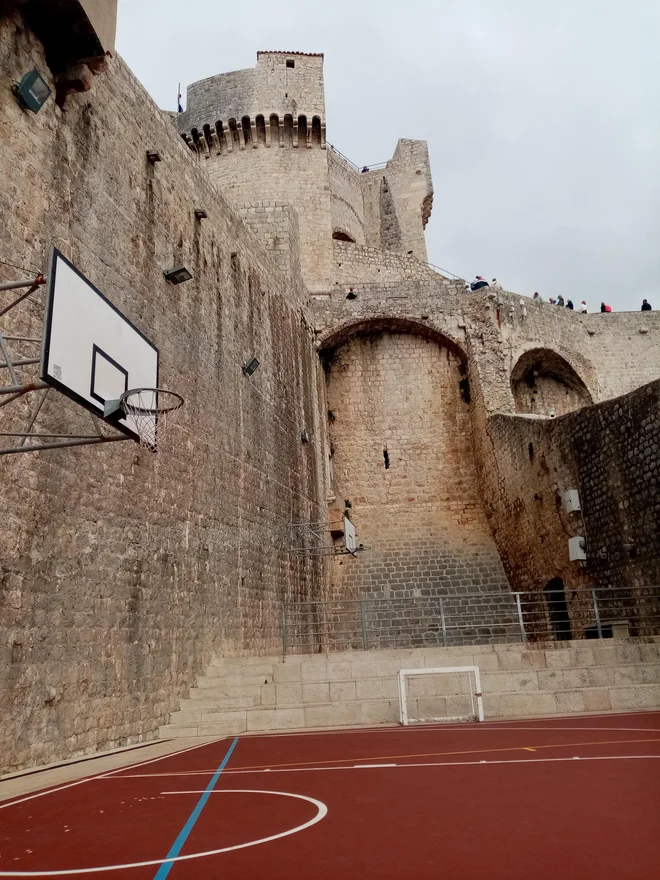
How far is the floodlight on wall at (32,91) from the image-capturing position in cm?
653

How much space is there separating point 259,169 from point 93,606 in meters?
19.0

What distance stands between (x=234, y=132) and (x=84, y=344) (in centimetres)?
2021

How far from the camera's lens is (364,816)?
3.25 metres

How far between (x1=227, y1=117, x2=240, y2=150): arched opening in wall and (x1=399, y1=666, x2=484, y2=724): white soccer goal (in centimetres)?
1989

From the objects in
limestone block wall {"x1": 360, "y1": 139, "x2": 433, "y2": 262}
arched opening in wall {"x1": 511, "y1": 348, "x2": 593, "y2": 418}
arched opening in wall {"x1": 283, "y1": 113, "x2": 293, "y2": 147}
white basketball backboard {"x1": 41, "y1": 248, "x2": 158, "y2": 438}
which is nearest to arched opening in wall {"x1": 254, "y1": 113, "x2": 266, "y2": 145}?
arched opening in wall {"x1": 283, "y1": 113, "x2": 293, "y2": 147}

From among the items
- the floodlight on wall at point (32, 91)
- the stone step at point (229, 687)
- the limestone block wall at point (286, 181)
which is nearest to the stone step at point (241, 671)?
the stone step at point (229, 687)

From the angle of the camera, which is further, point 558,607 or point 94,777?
point 558,607

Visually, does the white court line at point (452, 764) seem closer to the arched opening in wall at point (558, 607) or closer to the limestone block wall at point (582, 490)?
the limestone block wall at point (582, 490)

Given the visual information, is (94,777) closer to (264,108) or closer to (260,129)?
(260,129)

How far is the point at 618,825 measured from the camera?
2.82 m

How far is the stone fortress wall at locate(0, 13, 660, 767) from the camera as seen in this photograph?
6477mm

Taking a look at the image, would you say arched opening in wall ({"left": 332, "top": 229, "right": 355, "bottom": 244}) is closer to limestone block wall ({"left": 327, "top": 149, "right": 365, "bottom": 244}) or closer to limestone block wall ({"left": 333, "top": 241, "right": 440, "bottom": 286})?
limestone block wall ({"left": 327, "top": 149, "right": 365, "bottom": 244})

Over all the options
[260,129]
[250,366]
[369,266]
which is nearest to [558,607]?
[250,366]

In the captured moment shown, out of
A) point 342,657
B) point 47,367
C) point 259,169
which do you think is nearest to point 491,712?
point 342,657
